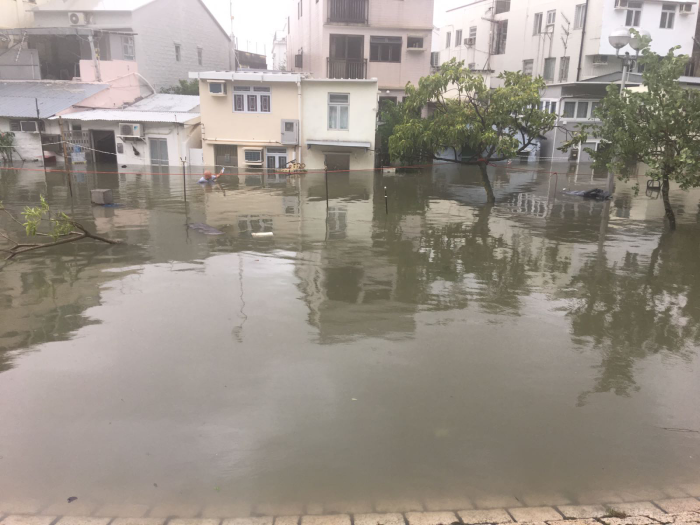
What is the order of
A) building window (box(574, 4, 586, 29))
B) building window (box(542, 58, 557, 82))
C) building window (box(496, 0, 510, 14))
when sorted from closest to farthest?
building window (box(574, 4, 586, 29)), building window (box(542, 58, 557, 82)), building window (box(496, 0, 510, 14))

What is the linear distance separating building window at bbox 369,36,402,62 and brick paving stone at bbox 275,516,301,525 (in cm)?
3079

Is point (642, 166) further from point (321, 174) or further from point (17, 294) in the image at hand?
point (17, 294)

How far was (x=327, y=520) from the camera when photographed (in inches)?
183

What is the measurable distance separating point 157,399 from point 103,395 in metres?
0.69

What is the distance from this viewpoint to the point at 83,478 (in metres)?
5.16

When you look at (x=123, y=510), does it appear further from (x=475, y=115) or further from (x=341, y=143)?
(x=341, y=143)

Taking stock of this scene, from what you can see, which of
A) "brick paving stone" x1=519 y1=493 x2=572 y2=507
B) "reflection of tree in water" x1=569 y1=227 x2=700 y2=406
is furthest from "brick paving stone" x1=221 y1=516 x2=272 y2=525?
"reflection of tree in water" x1=569 y1=227 x2=700 y2=406

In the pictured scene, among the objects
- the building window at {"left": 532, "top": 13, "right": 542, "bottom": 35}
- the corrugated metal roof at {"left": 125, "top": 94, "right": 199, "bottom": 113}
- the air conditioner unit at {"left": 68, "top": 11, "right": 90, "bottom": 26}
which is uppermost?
the building window at {"left": 532, "top": 13, "right": 542, "bottom": 35}

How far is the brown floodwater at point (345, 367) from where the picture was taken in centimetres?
530

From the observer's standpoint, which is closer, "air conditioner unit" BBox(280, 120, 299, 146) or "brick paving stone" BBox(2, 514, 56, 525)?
"brick paving stone" BBox(2, 514, 56, 525)

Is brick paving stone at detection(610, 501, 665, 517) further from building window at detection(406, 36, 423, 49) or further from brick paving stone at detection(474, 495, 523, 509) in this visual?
building window at detection(406, 36, 423, 49)

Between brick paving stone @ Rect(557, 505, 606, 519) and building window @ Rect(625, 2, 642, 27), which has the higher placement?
building window @ Rect(625, 2, 642, 27)

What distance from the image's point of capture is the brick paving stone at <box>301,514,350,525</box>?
4.62m

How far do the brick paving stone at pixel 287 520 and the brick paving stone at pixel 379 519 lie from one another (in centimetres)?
52
